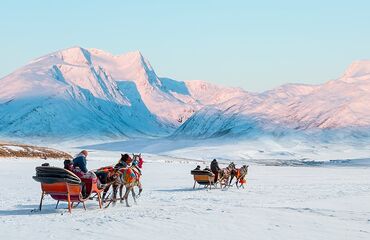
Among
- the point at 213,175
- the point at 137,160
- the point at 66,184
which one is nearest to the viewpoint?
the point at 66,184

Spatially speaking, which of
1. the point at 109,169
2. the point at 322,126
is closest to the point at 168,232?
the point at 109,169

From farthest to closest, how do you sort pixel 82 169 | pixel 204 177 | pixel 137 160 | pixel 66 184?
pixel 204 177 → pixel 137 160 → pixel 82 169 → pixel 66 184

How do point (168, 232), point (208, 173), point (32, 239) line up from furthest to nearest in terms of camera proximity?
1. point (208, 173)
2. point (168, 232)
3. point (32, 239)

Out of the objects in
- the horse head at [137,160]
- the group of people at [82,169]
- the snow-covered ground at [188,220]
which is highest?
the horse head at [137,160]

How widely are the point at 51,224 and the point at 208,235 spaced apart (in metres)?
3.84

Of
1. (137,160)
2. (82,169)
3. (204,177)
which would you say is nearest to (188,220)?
(82,169)

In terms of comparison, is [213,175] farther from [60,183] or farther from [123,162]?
[60,183]

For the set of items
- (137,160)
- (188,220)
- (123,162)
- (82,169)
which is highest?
(137,160)

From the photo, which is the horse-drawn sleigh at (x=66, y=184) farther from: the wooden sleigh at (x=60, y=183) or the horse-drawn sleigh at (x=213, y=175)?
the horse-drawn sleigh at (x=213, y=175)

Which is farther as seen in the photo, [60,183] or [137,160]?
[137,160]

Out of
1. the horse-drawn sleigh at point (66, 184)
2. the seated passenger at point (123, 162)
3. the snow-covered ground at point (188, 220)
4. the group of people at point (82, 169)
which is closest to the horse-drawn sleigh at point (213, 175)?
the snow-covered ground at point (188, 220)

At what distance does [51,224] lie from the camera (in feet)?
50.5

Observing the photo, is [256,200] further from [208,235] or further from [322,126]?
[322,126]

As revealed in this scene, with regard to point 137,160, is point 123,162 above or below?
below
